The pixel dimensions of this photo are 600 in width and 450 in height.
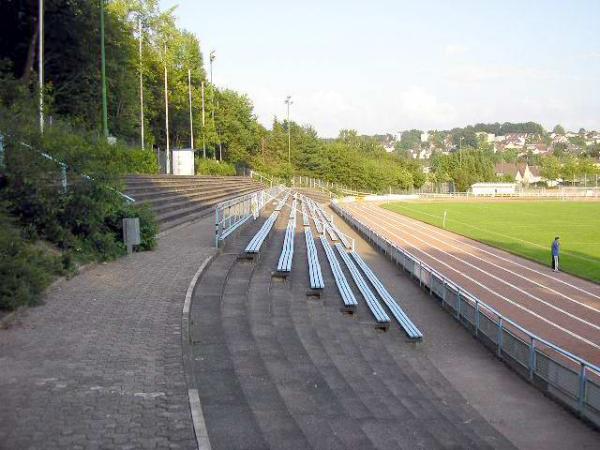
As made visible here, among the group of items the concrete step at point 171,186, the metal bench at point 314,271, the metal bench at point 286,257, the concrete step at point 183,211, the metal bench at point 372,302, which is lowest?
the metal bench at point 372,302

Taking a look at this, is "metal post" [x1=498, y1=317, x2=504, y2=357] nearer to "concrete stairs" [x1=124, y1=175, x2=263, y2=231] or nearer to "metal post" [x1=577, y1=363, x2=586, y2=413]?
"metal post" [x1=577, y1=363, x2=586, y2=413]

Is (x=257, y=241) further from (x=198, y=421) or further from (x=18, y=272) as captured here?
(x=198, y=421)

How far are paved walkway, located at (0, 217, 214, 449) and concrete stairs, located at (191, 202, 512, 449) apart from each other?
0.45 m

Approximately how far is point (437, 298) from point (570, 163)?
142 m

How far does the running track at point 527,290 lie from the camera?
609 inches

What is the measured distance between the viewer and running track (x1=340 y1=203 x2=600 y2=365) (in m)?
15.5

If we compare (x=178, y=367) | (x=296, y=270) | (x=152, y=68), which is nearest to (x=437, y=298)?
(x=296, y=270)

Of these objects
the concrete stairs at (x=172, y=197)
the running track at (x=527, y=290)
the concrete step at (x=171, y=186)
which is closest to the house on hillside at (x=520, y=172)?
the concrete step at (x=171, y=186)

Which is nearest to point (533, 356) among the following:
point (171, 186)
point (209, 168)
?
point (171, 186)

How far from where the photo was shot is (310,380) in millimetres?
8664

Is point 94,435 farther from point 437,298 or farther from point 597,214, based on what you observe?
point 597,214

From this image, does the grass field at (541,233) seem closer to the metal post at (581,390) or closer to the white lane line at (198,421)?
the metal post at (581,390)

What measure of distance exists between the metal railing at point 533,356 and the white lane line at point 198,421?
562cm

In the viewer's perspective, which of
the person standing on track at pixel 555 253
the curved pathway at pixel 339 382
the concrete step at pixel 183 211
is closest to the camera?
the curved pathway at pixel 339 382
